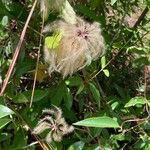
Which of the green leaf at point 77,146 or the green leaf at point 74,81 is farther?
the green leaf at point 74,81

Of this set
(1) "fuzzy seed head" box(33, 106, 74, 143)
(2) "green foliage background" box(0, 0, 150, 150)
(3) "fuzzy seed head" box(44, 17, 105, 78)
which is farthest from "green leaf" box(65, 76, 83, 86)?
(1) "fuzzy seed head" box(33, 106, 74, 143)

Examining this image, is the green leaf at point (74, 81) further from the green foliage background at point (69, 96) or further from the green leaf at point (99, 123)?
the green leaf at point (99, 123)

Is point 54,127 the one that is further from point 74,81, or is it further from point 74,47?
point 74,81

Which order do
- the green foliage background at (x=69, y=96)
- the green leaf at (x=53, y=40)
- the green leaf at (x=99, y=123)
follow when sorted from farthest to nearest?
the green foliage background at (x=69, y=96) < the green leaf at (x=53, y=40) < the green leaf at (x=99, y=123)

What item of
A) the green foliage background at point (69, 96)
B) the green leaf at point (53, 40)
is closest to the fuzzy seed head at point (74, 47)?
the green leaf at point (53, 40)

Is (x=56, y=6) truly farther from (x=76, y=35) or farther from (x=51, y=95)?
(x=51, y=95)

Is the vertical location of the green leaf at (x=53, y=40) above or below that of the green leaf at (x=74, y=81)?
above

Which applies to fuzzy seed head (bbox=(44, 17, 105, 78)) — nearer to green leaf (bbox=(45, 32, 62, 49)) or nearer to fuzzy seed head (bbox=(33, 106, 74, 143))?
green leaf (bbox=(45, 32, 62, 49))

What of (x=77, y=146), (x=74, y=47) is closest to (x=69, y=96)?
(x=77, y=146)
